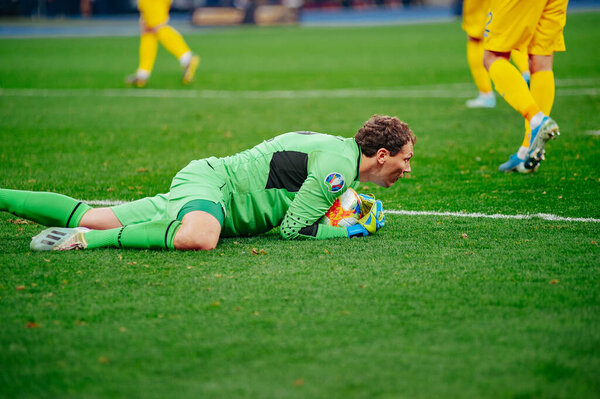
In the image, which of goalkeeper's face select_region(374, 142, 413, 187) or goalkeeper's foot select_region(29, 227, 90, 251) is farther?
goalkeeper's face select_region(374, 142, 413, 187)

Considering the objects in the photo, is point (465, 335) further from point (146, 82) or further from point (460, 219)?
point (146, 82)

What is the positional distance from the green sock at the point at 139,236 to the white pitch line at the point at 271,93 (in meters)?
8.08

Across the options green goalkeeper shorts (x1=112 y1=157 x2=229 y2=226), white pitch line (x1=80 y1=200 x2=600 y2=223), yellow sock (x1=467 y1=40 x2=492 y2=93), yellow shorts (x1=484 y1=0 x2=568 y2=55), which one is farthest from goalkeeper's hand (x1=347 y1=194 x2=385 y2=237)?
yellow sock (x1=467 y1=40 x2=492 y2=93)

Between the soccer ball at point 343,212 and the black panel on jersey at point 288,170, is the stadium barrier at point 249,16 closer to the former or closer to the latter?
the soccer ball at point 343,212

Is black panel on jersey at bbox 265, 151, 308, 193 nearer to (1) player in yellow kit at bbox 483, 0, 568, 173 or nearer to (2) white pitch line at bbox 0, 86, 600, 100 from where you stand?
(1) player in yellow kit at bbox 483, 0, 568, 173

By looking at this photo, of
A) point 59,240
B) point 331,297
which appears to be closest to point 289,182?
point 331,297

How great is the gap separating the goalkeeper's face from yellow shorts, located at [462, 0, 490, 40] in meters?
5.72

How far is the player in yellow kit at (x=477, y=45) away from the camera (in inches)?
386

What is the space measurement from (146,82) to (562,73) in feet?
25.8

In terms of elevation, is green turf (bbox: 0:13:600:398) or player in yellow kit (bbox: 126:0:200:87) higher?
player in yellow kit (bbox: 126:0:200:87)

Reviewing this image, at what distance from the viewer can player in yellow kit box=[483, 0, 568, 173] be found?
6445mm

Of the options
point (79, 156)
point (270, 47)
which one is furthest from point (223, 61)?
→ point (79, 156)

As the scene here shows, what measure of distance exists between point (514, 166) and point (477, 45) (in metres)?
3.93

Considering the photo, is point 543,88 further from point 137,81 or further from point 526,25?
point 137,81
